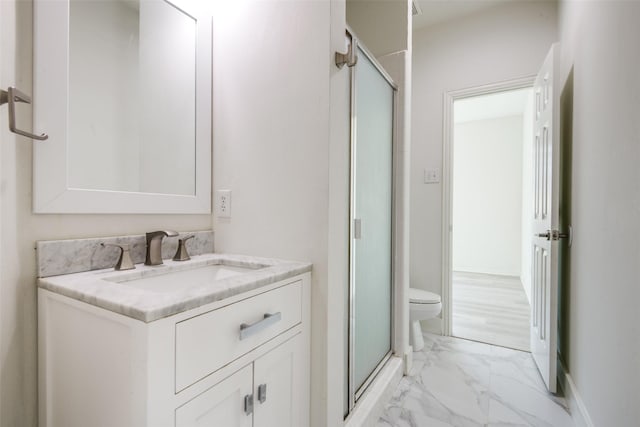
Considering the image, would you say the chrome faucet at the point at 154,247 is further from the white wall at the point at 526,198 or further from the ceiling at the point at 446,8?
the white wall at the point at 526,198

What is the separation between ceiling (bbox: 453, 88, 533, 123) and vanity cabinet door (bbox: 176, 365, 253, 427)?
3927 mm

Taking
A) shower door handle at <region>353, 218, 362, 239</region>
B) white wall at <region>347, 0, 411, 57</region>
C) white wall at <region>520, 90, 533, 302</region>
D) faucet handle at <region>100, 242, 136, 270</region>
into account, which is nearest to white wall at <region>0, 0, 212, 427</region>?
faucet handle at <region>100, 242, 136, 270</region>

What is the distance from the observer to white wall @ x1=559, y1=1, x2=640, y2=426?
3.27 ft

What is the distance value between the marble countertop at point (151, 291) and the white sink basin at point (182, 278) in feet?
0.04

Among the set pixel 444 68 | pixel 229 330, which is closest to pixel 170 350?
pixel 229 330

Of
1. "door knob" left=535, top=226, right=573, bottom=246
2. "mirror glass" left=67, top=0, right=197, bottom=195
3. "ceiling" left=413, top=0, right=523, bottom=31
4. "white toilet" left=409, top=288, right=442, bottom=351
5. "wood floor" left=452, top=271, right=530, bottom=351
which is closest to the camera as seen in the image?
"mirror glass" left=67, top=0, right=197, bottom=195

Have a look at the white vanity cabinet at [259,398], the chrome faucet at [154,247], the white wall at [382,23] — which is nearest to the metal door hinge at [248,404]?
the white vanity cabinet at [259,398]

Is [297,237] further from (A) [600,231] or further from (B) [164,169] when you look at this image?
(A) [600,231]

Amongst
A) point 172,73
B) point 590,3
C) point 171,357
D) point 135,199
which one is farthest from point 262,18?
point 590,3

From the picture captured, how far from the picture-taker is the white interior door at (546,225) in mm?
1681

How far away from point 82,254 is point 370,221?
116 centimetres

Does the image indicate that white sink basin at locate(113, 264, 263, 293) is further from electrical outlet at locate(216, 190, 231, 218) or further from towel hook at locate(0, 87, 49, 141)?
towel hook at locate(0, 87, 49, 141)

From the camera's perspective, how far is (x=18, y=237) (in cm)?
84

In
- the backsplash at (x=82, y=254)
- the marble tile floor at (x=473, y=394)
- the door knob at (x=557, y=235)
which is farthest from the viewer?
the door knob at (x=557, y=235)
